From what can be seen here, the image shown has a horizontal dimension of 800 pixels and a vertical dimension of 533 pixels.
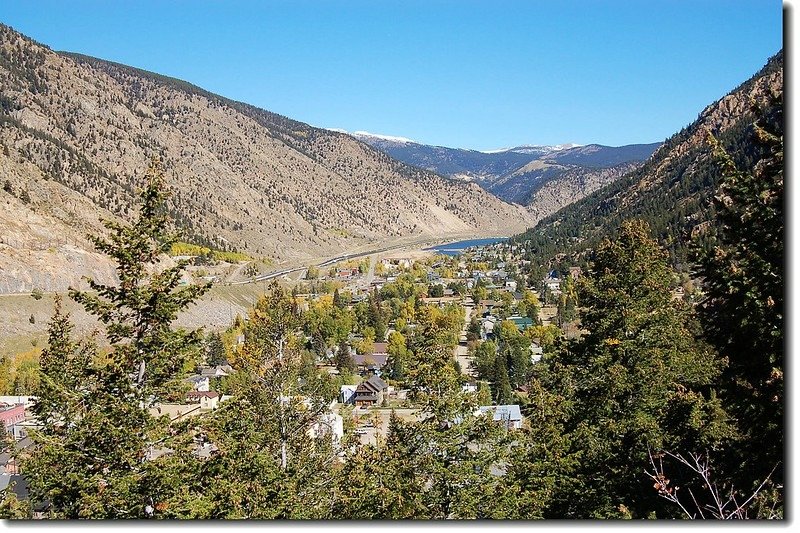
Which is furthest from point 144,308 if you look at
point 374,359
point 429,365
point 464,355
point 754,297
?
point 464,355

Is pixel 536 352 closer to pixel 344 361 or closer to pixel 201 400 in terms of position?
pixel 344 361

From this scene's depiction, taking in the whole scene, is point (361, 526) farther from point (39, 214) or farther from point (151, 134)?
point (151, 134)

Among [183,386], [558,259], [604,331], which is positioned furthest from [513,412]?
[558,259]

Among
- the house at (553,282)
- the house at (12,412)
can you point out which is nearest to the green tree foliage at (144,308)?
the house at (12,412)

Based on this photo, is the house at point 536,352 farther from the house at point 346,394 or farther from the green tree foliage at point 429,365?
the green tree foliage at point 429,365

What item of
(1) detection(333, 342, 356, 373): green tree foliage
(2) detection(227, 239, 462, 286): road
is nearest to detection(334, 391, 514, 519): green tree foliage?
(1) detection(333, 342, 356, 373): green tree foliage

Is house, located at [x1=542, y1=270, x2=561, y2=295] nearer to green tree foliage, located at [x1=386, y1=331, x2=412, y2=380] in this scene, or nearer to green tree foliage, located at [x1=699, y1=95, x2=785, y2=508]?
green tree foliage, located at [x1=386, y1=331, x2=412, y2=380]

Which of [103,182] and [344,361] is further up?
[103,182]
